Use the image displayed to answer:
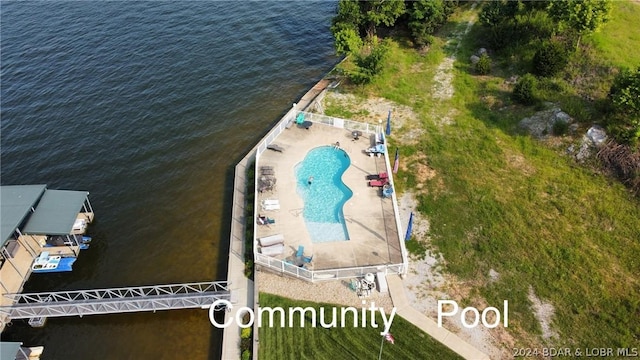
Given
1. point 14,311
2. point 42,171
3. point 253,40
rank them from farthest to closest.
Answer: point 253,40 < point 42,171 < point 14,311

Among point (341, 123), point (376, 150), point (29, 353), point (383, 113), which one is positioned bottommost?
point (29, 353)

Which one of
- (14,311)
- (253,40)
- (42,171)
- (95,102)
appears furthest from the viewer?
(253,40)

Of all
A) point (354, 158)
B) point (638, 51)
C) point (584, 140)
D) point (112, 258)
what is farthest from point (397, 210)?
point (638, 51)

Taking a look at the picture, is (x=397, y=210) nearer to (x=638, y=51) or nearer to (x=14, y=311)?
(x=14, y=311)

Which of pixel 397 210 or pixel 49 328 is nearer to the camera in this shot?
pixel 49 328

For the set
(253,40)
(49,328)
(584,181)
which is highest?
(253,40)

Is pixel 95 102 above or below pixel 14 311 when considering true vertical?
above

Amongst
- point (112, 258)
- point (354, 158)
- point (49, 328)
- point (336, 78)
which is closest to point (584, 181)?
point (354, 158)

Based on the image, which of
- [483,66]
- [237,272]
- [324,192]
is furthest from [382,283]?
[483,66]

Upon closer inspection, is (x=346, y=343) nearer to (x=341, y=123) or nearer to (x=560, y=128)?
(x=341, y=123)
